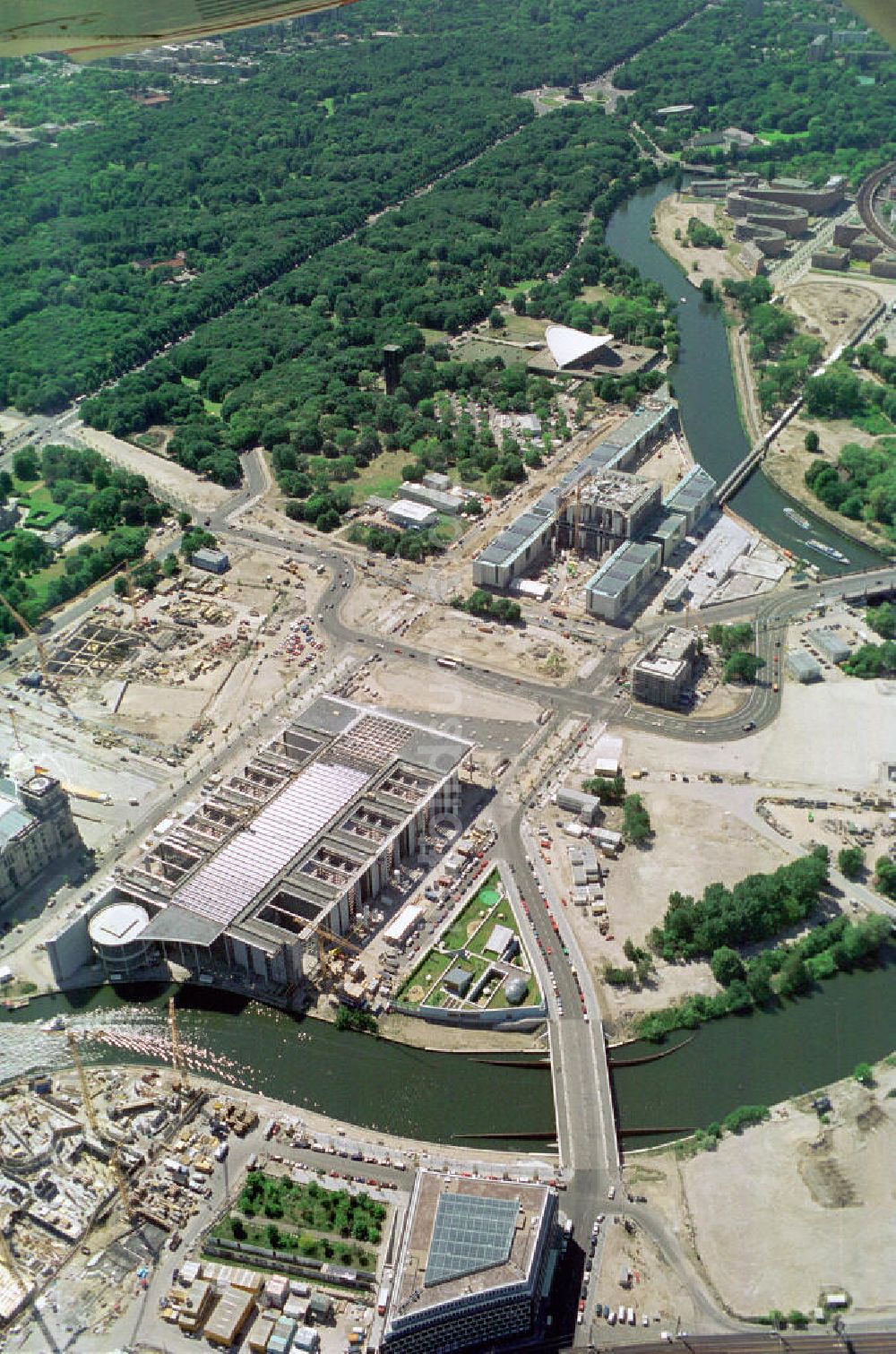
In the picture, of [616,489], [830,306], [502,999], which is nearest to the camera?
[502,999]

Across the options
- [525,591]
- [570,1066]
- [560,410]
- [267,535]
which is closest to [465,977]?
[570,1066]

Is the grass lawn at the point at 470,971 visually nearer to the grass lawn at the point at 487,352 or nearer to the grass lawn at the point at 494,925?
the grass lawn at the point at 494,925

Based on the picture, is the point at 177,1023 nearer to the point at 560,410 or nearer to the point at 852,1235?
the point at 852,1235

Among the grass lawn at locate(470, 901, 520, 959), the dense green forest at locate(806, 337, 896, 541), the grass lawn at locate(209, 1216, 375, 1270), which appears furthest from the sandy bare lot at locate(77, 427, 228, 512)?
the grass lawn at locate(209, 1216, 375, 1270)

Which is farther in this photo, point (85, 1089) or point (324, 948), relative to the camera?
point (324, 948)

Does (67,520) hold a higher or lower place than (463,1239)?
higher

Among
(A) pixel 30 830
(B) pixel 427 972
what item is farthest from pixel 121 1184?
(A) pixel 30 830

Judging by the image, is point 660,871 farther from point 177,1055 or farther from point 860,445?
point 860,445
